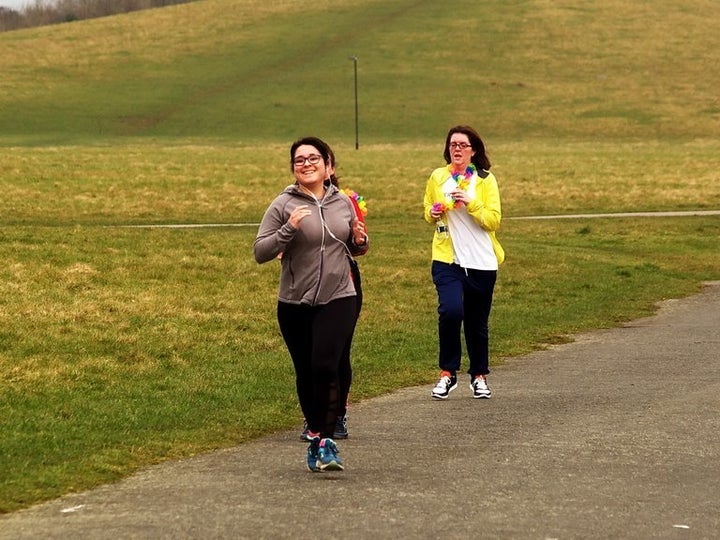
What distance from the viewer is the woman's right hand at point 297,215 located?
786 centimetres

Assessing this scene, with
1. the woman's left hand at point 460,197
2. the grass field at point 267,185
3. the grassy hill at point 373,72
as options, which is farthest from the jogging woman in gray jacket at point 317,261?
the grassy hill at point 373,72

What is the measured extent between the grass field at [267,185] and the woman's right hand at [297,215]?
1.71 metres

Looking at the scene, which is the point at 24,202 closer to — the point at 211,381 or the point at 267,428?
the point at 211,381

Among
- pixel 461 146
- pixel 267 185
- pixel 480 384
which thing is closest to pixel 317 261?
pixel 461 146

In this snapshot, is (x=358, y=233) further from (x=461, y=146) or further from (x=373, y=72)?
(x=373, y=72)

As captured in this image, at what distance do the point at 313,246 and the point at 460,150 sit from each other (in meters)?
2.46

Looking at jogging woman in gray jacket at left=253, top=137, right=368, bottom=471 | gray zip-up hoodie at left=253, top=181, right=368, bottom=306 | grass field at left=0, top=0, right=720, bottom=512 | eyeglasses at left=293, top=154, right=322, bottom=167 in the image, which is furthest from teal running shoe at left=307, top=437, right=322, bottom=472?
eyeglasses at left=293, top=154, right=322, bottom=167

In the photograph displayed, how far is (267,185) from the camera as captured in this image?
43.4 meters

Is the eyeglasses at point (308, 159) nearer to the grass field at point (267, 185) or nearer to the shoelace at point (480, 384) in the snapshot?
the grass field at point (267, 185)

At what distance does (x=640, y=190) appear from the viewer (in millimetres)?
43594

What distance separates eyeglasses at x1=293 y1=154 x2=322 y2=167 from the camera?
8.07m

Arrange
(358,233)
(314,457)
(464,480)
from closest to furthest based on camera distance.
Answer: (464,480) < (314,457) < (358,233)

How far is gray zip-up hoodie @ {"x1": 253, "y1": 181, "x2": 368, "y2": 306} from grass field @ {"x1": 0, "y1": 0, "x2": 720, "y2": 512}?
4.56 feet

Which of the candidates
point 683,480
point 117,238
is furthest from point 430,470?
Answer: point 117,238
